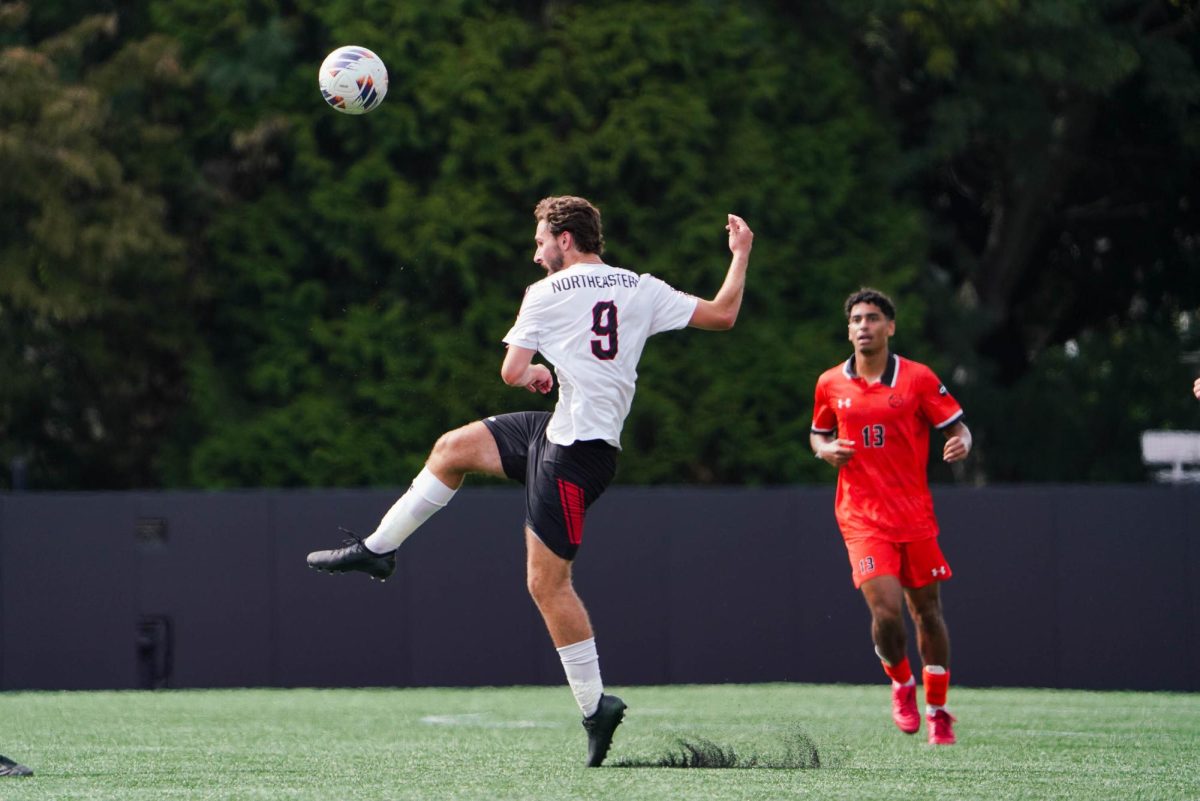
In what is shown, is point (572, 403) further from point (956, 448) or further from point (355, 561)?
point (956, 448)

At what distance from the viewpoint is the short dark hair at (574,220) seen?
7262 mm

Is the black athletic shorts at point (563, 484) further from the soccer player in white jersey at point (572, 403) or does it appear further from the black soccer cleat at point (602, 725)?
the black soccer cleat at point (602, 725)

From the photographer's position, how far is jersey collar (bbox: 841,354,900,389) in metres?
9.12

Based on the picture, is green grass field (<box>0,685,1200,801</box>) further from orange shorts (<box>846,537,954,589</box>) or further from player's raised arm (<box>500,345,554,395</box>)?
player's raised arm (<box>500,345,554,395</box>)

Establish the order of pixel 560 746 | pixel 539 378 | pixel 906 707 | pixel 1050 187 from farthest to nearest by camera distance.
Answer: pixel 1050 187, pixel 906 707, pixel 560 746, pixel 539 378

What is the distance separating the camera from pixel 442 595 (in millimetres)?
14672

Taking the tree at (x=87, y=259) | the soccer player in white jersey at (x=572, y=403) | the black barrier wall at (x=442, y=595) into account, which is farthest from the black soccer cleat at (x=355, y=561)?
the tree at (x=87, y=259)

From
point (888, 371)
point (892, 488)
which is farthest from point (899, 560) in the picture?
point (888, 371)

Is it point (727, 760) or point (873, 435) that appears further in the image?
point (873, 435)

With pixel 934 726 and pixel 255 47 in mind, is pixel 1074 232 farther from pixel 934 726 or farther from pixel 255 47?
pixel 934 726

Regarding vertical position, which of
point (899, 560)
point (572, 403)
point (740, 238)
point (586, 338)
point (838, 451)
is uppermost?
point (740, 238)

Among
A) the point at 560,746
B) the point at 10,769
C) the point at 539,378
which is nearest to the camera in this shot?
the point at 10,769

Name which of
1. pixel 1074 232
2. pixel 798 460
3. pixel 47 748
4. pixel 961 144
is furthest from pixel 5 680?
pixel 1074 232

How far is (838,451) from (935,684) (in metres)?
1.19
